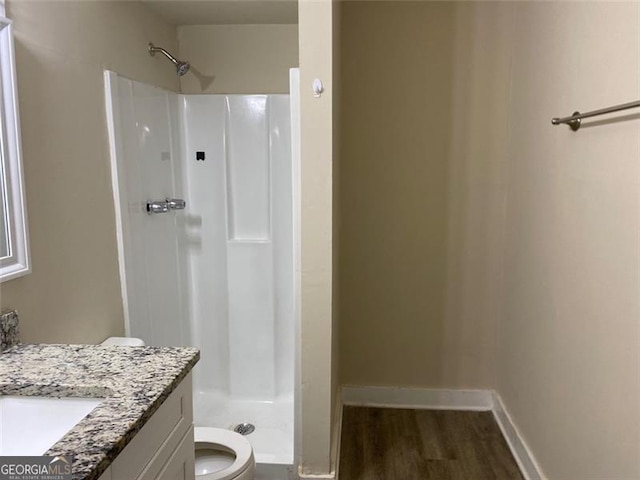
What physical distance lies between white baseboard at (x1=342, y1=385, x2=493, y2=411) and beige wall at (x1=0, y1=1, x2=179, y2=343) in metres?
1.39

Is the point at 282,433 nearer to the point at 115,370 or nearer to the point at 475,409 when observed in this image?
the point at 475,409

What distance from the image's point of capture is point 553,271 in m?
1.95

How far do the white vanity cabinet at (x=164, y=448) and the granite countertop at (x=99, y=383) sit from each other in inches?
1.9

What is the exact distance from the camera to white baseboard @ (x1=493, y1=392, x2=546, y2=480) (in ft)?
6.91

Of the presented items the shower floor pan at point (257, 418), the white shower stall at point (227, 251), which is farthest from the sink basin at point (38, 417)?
the shower floor pan at point (257, 418)

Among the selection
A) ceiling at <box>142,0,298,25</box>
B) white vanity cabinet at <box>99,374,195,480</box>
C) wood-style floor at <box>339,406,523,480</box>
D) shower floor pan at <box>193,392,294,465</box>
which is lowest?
wood-style floor at <box>339,406,523,480</box>

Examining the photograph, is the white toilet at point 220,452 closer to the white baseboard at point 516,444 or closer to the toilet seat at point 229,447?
the toilet seat at point 229,447

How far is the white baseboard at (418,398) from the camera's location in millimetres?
2783

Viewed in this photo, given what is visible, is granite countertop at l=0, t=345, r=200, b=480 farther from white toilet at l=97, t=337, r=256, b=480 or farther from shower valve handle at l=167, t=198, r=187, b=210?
shower valve handle at l=167, t=198, r=187, b=210

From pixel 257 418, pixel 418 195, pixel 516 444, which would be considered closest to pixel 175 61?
pixel 418 195

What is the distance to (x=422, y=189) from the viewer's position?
8.71 ft

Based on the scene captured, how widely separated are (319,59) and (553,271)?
3.81 feet

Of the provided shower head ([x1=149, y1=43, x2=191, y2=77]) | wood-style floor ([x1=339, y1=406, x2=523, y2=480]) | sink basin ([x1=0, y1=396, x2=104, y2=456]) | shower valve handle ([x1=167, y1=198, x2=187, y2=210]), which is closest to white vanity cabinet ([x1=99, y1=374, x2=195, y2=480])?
sink basin ([x1=0, y1=396, x2=104, y2=456])

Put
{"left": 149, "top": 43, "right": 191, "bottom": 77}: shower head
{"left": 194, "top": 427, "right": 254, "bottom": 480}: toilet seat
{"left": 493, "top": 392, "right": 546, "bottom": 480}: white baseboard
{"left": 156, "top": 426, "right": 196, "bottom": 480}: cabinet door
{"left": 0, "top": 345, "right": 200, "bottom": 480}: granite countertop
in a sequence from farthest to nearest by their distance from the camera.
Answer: {"left": 149, "top": 43, "right": 191, "bottom": 77}: shower head < {"left": 493, "top": 392, "right": 546, "bottom": 480}: white baseboard < {"left": 194, "top": 427, "right": 254, "bottom": 480}: toilet seat < {"left": 156, "top": 426, "right": 196, "bottom": 480}: cabinet door < {"left": 0, "top": 345, "right": 200, "bottom": 480}: granite countertop
